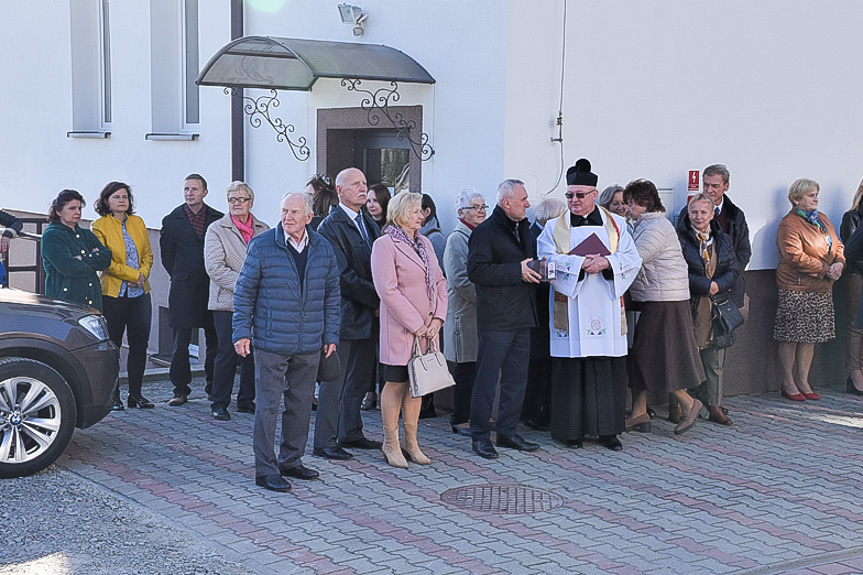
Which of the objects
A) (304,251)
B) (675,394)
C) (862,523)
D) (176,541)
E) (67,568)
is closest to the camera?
(67,568)

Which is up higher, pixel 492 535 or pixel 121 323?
pixel 121 323

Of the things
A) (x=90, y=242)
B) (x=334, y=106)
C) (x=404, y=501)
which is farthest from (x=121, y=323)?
(x=404, y=501)

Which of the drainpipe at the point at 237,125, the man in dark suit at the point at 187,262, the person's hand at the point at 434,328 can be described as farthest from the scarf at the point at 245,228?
the drainpipe at the point at 237,125

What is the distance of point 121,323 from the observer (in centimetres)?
931

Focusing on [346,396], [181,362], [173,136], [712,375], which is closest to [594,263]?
[712,375]

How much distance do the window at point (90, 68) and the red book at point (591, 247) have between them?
359 inches

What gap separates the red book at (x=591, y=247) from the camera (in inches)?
309

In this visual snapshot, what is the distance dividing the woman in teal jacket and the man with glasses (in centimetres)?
343

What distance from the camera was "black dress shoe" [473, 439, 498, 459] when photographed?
7.77 m

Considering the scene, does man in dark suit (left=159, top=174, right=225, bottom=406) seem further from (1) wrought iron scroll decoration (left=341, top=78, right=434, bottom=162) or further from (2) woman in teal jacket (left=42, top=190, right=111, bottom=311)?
(1) wrought iron scroll decoration (left=341, top=78, right=434, bottom=162)

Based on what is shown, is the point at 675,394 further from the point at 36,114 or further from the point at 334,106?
the point at 36,114

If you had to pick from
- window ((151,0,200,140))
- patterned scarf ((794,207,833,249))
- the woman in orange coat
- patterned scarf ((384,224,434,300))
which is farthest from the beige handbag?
window ((151,0,200,140))

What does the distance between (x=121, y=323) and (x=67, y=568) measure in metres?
4.02

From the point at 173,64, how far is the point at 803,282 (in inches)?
298
